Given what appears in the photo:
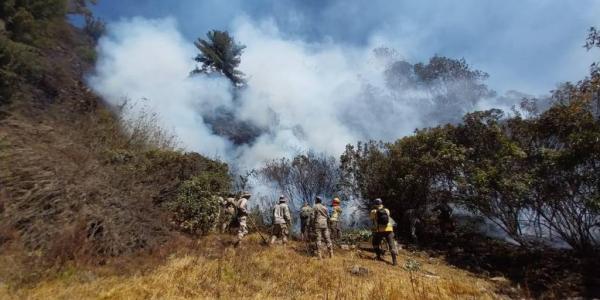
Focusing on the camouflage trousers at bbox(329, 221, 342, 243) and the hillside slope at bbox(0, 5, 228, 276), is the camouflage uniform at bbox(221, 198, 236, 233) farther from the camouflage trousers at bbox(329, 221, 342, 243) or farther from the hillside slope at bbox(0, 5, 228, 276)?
the camouflage trousers at bbox(329, 221, 342, 243)

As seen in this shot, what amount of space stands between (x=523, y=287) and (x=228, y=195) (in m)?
9.12

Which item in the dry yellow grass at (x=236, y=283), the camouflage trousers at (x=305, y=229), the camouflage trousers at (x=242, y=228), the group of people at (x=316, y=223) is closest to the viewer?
the dry yellow grass at (x=236, y=283)

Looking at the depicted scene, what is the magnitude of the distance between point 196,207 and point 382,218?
5387 millimetres

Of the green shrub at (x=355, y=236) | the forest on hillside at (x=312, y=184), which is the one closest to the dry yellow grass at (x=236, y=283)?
the forest on hillside at (x=312, y=184)

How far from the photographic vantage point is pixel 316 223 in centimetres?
1037

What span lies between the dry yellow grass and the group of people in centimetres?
140

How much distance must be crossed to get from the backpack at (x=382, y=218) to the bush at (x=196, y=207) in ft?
16.4

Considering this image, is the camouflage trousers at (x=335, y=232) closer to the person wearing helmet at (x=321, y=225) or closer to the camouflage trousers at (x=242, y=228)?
the person wearing helmet at (x=321, y=225)

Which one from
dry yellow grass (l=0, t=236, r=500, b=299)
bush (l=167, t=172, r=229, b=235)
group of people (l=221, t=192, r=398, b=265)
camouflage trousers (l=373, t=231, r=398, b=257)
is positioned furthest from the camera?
bush (l=167, t=172, r=229, b=235)

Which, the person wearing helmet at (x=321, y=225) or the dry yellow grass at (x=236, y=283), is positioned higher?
the person wearing helmet at (x=321, y=225)

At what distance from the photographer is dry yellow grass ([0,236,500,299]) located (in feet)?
18.7

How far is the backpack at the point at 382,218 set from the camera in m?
10.2

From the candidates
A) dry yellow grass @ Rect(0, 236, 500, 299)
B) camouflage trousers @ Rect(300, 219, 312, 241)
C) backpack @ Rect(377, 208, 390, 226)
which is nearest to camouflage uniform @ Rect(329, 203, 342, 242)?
camouflage trousers @ Rect(300, 219, 312, 241)

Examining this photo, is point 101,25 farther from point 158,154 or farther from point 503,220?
point 503,220
